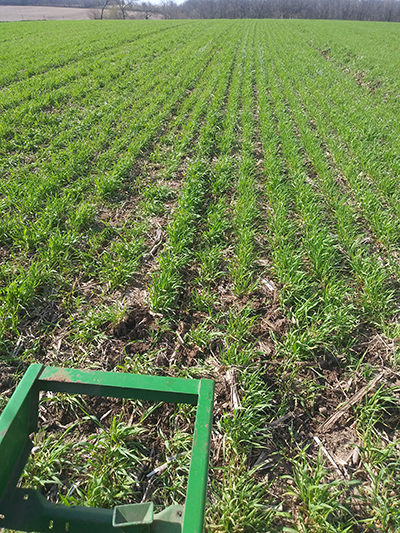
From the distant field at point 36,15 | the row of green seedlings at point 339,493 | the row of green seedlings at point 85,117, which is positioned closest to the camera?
the row of green seedlings at point 339,493

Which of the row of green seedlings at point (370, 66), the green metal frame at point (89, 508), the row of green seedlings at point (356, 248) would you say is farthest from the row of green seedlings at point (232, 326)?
the row of green seedlings at point (370, 66)

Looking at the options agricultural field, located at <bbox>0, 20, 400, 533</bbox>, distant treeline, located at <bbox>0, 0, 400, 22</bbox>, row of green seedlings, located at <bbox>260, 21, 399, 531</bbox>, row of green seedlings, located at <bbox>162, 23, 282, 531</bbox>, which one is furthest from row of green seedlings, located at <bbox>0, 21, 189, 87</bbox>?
distant treeline, located at <bbox>0, 0, 400, 22</bbox>

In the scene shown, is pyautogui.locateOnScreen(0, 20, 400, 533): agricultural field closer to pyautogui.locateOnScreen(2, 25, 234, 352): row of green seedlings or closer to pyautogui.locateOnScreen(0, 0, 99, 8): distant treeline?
pyautogui.locateOnScreen(2, 25, 234, 352): row of green seedlings

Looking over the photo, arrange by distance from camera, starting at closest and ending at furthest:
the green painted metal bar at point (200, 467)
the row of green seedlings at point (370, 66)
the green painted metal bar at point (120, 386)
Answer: the green painted metal bar at point (200, 467) → the green painted metal bar at point (120, 386) → the row of green seedlings at point (370, 66)

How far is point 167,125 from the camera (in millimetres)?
7691

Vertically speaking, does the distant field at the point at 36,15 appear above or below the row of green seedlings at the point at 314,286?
above

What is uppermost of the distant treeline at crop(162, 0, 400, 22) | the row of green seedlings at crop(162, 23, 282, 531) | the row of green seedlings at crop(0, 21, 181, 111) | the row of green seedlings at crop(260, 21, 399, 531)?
the distant treeline at crop(162, 0, 400, 22)

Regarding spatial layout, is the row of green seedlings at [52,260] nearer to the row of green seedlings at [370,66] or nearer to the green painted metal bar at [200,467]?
the green painted metal bar at [200,467]

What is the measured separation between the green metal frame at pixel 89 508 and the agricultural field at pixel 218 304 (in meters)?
0.57

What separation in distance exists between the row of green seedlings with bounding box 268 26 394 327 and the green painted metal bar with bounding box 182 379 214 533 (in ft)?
7.23

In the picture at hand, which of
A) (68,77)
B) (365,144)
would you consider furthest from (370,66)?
(68,77)

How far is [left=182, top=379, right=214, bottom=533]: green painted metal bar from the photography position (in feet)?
3.61

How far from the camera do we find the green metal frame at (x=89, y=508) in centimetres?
115

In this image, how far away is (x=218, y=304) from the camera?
321cm
